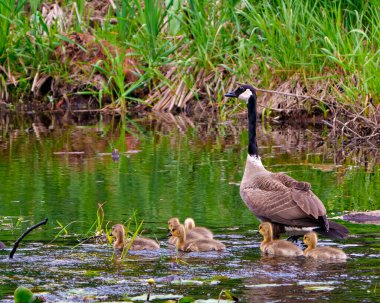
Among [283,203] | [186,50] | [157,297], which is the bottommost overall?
[157,297]

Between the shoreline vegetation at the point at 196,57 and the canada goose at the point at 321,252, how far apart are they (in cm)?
596

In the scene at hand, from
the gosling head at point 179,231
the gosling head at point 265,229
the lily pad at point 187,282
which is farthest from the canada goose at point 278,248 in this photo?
the lily pad at point 187,282

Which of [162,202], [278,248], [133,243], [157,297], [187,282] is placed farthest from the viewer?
[162,202]

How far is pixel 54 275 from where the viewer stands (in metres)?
7.85

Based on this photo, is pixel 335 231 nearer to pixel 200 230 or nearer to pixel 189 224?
pixel 200 230

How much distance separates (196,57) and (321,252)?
10523mm

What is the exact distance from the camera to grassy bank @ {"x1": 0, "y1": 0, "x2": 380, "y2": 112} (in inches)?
656

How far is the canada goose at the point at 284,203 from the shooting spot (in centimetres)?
914

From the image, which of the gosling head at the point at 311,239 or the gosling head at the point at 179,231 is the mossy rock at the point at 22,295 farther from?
the gosling head at the point at 311,239

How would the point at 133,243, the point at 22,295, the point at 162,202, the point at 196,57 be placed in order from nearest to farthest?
the point at 22,295 → the point at 133,243 → the point at 162,202 → the point at 196,57

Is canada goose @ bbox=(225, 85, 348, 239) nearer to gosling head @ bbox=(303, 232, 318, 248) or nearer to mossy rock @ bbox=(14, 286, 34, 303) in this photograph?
gosling head @ bbox=(303, 232, 318, 248)

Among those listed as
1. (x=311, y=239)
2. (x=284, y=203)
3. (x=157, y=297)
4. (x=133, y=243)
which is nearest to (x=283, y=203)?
(x=284, y=203)

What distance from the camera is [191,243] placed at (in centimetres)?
890

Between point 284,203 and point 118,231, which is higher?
point 284,203
